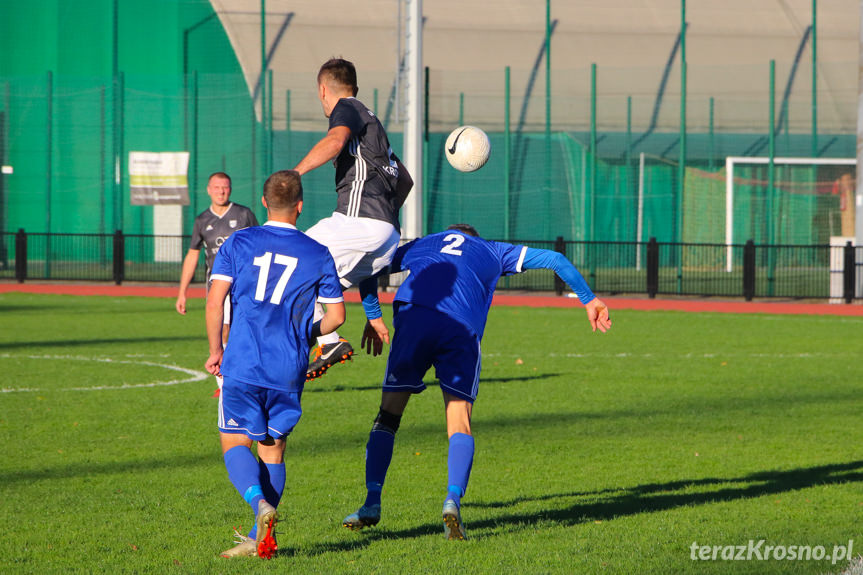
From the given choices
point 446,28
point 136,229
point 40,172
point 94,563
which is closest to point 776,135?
point 446,28

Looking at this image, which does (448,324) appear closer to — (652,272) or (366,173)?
(366,173)

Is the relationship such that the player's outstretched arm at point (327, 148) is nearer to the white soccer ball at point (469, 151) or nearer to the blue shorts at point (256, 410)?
the blue shorts at point (256, 410)

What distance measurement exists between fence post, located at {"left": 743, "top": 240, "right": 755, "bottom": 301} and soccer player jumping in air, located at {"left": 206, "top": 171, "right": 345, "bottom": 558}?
20412 millimetres

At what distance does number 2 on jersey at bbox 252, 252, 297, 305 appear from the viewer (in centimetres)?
509

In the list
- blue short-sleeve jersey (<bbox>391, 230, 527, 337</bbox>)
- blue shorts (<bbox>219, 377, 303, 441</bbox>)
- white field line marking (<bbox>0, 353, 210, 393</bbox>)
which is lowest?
white field line marking (<bbox>0, 353, 210, 393</bbox>)

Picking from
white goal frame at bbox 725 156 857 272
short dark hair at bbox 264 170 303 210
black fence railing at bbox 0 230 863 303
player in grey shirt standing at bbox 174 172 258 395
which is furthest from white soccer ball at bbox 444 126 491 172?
white goal frame at bbox 725 156 857 272

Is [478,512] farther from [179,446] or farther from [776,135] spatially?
[776,135]

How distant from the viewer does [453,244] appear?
19.7 feet

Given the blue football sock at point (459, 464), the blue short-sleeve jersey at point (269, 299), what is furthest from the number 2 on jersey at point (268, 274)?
the blue football sock at point (459, 464)

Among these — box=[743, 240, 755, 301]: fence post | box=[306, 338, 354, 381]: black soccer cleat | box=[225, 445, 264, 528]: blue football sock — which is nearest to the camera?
box=[225, 445, 264, 528]: blue football sock

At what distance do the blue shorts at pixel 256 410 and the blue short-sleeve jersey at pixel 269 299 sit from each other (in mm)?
56

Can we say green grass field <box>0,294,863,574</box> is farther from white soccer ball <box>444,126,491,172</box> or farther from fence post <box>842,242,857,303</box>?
fence post <box>842,242,857,303</box>

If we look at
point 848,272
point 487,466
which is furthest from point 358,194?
point 848,272

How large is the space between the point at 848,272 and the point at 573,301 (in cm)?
604
